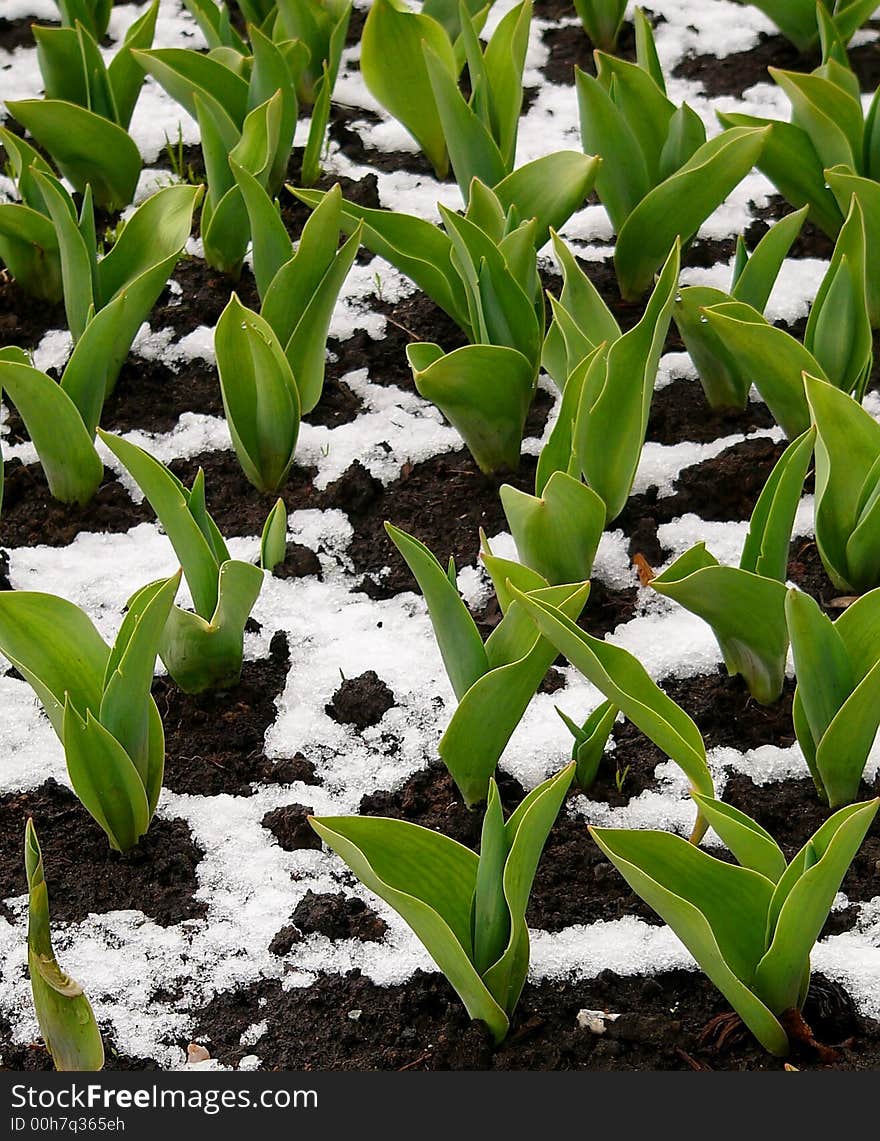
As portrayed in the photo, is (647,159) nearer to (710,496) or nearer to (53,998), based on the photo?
(710,496)

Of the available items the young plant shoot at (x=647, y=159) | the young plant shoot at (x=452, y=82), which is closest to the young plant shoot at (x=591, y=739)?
the young plant shoot at (x=647, y=159)

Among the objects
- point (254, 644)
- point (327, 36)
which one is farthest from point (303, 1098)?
point (327, 36)

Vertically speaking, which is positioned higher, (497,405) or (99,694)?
(497,405)

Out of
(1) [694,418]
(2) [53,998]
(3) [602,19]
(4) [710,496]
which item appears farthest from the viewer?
(3) [602,19]

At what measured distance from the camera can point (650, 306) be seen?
5.21 feet

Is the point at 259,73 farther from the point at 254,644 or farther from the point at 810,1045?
the point at 810,1045

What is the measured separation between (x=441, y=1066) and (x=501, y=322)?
953 mm

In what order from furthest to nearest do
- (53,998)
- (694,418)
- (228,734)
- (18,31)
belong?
(18,31)
(694,418)
(228,734)
(53,998)

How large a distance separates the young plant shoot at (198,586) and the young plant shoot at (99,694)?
73 mm

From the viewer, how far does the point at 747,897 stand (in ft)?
3.83

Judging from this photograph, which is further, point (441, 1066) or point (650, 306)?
point (650, 306)

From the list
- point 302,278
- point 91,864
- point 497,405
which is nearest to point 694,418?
point 497,405

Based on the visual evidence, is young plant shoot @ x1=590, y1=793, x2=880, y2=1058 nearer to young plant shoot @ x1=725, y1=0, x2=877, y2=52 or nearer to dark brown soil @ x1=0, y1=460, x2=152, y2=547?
dark brown soil @ x1=0, y1=460, x2=152, y2=547

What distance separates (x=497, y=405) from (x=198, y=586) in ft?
1.60
